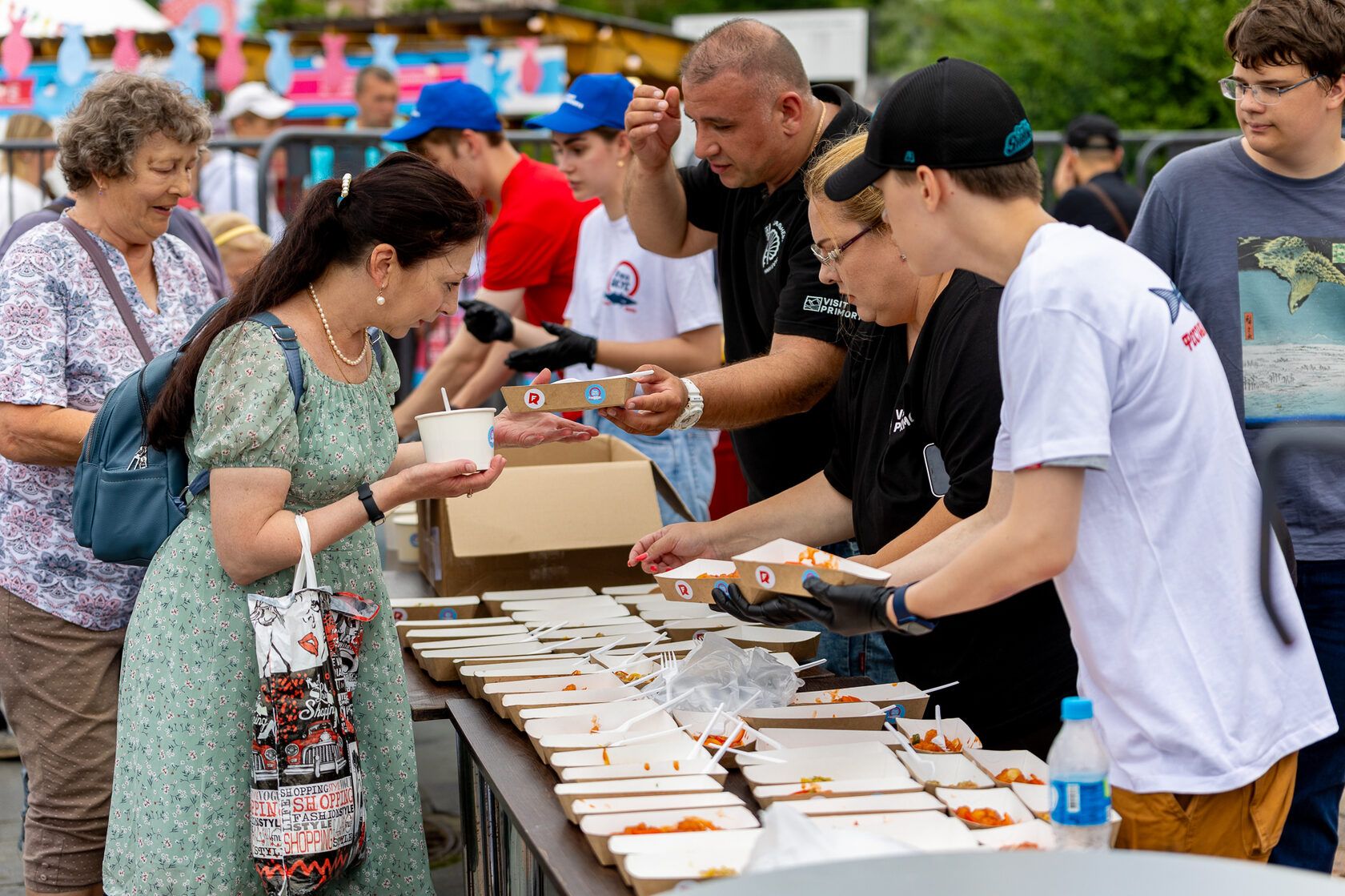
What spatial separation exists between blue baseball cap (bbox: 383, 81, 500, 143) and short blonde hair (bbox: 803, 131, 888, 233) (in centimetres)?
232

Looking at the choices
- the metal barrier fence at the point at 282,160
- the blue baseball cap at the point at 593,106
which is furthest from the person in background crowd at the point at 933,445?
the metal barrier fence at the point at 282,160

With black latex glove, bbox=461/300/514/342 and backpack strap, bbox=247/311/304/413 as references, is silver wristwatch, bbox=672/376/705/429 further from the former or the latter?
black latex glove, bbox=461/300/514/342

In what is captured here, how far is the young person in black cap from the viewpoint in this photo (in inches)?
67.8

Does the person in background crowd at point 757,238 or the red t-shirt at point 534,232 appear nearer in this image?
the person in background crowd at point 757,238

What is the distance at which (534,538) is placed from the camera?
362 centimetres

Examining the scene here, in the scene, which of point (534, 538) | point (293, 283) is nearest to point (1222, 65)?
point (534, 538)

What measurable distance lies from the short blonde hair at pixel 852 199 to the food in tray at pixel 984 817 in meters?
1.08

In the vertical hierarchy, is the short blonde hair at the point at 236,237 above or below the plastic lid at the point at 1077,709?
above

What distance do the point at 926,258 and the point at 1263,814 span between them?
0.86 m

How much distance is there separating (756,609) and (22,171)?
616 cm

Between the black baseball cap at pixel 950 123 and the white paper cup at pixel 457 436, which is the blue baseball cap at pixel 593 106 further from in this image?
the black baseball cap at pixel 950 123

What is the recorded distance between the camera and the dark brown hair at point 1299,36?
2.68 meters

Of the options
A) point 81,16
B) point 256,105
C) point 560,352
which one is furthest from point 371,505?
point 81,16

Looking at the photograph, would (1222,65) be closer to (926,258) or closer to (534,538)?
(534,538)
